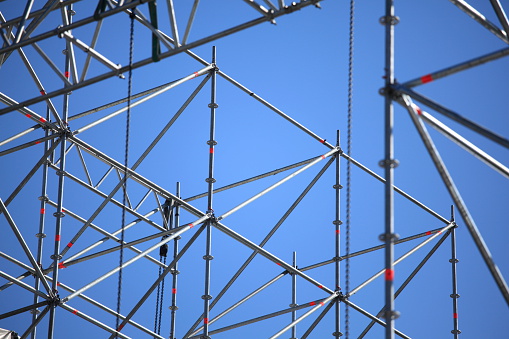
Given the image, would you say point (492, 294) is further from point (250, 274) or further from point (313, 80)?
point (313, 80)

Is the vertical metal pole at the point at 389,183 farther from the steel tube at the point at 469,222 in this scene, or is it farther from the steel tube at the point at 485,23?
the steel tube at the point at 485,23

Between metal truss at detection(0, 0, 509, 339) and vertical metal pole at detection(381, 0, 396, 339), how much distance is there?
0.05 ft

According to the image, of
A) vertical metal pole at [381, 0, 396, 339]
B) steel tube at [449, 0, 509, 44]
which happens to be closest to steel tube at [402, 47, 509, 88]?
vertical metal pole at [381, 0, 396, 339]

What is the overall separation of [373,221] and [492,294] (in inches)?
290

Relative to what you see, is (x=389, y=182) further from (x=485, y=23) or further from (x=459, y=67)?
(x=485, y=23)

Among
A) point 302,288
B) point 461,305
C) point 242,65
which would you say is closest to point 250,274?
point 302,288

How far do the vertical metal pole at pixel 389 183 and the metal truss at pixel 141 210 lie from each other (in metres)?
0.01

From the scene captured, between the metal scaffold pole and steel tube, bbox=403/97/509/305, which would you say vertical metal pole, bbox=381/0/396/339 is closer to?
the metal scaffold pole

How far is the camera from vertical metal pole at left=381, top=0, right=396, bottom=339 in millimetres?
10586

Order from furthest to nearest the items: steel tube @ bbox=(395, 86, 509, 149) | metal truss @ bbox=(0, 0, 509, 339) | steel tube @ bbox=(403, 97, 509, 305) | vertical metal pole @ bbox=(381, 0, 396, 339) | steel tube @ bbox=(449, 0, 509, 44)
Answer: metal truss @ bbox=(0, 0, 509, 339) → steel tube @ bbox=(449, 0, 509, 44) → steel tube @ bbox=(403, 97, 509, 305) → vertical metal pole @ bbox=(381, 0, 396, 339) → steel tube @ bbox=(395, 86, 509, 149)

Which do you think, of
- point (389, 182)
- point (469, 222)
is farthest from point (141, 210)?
point (469, 222)

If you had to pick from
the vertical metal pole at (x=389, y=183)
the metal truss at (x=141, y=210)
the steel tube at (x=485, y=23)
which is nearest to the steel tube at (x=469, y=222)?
the metal truss at (x=141, y=210)

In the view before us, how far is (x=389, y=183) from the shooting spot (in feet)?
35.9

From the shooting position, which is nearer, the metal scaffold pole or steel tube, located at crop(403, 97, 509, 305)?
the metal scaffold pole
